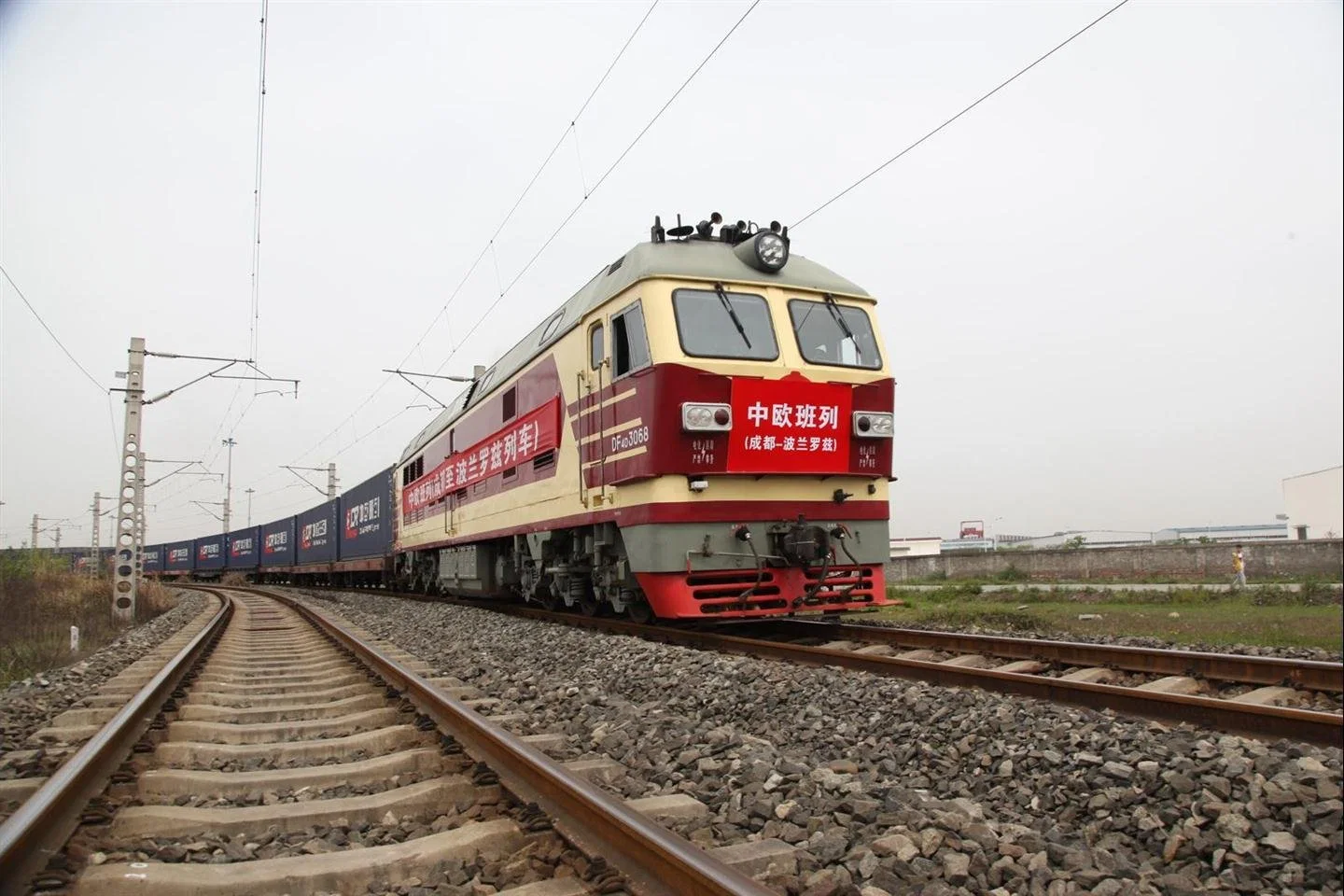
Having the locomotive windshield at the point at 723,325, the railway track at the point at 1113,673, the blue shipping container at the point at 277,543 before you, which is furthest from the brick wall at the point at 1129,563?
the blue shipping container at the point at 277,543

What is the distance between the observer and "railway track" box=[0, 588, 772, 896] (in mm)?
2949

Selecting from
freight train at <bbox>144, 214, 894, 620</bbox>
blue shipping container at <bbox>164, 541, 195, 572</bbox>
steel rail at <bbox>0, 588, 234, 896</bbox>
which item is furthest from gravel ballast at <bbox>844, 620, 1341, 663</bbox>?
blue shipping container at <bbox>164, 541, 195, 572</bbox>

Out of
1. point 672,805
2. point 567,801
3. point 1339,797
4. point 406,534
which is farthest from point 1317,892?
point 406,534

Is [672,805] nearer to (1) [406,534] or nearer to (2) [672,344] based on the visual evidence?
(2) [672,344]

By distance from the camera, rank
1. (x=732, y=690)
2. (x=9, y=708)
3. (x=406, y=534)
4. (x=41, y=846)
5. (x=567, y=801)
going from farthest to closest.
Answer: (x=406, y=534), (x=9, y=708), (x=732, y=690), (x=567, y=801), (x=41, y=846)

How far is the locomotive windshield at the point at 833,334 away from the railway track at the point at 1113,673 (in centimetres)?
263

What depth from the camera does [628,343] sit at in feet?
28.2

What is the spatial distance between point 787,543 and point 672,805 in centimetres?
476

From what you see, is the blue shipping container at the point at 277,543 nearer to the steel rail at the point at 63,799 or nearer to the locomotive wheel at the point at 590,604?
the locomotive wheel at the point at 590,604

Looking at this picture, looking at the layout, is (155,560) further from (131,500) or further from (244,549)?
(131,500)

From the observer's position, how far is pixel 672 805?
3.54 metres

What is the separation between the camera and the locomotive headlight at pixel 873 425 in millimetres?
8656

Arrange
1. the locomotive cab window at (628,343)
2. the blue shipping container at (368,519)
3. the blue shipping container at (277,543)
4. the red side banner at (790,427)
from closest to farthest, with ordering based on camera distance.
Result: the red side banner at (790,427) < the locomotive cab window at (628,343) < the blue shipping container at (368,519) < the blue shipping container at (277,543)

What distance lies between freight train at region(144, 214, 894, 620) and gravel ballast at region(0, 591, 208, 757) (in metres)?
4.46
